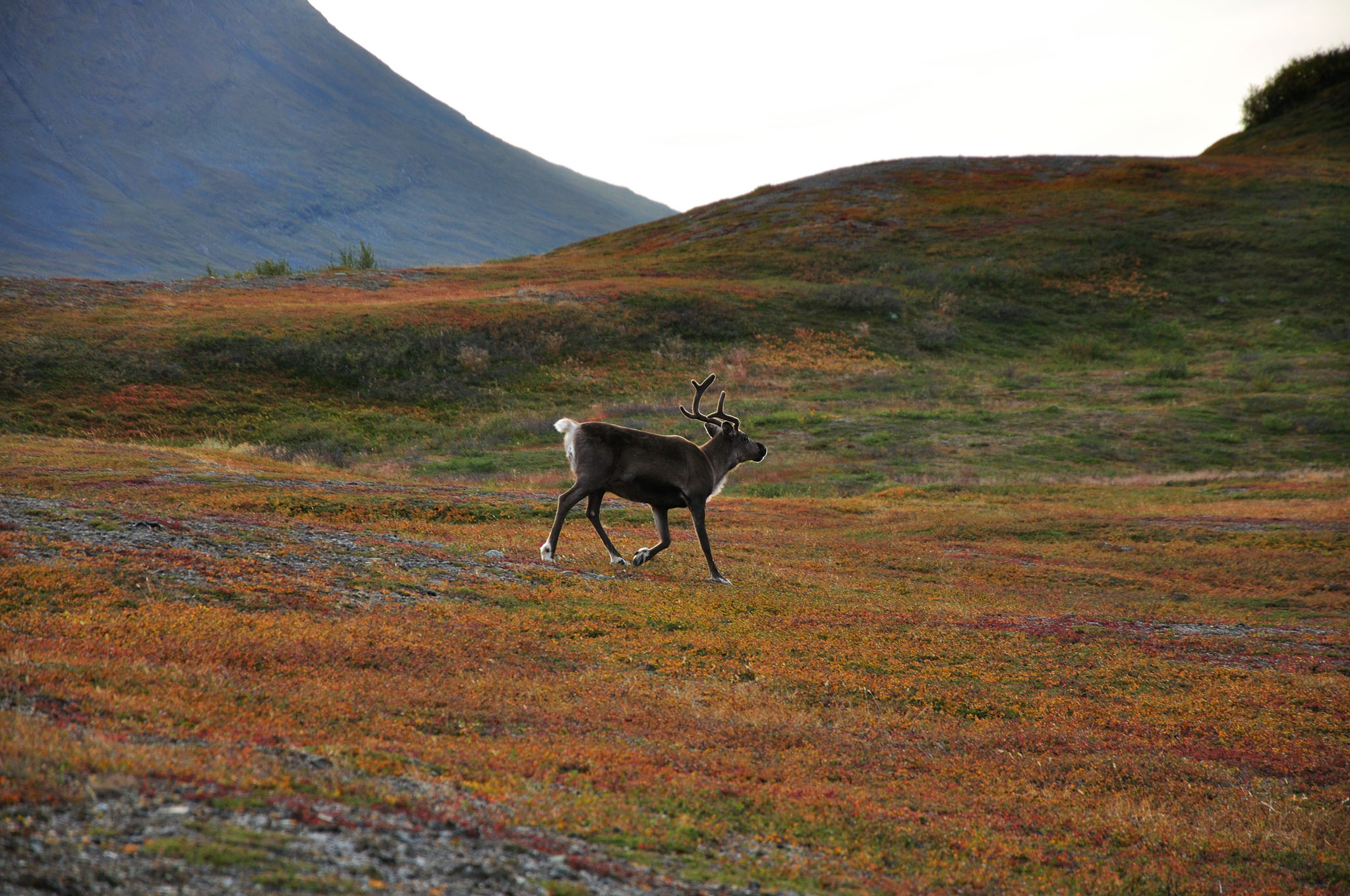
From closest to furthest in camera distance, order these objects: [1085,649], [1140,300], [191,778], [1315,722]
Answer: [191,778]
[1315,722]
[1085,649]
[1140,300]

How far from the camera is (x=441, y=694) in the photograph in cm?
988

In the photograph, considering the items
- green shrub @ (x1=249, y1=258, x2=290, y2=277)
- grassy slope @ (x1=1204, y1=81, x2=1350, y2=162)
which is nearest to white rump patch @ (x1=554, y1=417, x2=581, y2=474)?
green shrub @ (x1=249, y1=258, x2=290, y2=277)

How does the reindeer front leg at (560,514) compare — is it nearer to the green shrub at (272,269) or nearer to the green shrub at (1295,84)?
the green shrub at (272,269)

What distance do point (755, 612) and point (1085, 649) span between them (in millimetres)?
5484

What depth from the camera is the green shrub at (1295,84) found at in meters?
119

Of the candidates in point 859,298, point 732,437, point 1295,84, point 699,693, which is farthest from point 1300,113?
point 699,693

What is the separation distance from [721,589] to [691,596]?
1.26m

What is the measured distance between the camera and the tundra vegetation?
298 inches

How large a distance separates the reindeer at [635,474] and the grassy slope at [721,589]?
84 centimetres

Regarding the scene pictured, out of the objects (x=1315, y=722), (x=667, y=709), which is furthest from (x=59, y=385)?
(x=1315, y=722)

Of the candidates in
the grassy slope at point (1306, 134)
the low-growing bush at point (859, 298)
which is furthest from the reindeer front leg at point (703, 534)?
the grassy slope at point (1306, 134)

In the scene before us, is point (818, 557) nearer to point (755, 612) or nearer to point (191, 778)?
point (755, 612)

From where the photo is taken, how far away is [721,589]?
709 inches

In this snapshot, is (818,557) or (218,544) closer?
(218,544)
